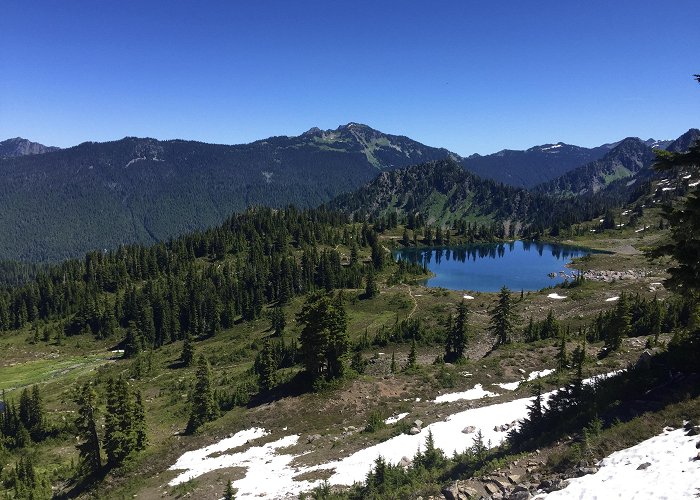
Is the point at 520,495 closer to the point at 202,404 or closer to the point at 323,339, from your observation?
the point at 323,339

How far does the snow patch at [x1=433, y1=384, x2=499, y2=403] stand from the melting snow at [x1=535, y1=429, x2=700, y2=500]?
24.9 metres

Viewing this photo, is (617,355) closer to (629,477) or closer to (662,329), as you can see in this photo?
(662,329)

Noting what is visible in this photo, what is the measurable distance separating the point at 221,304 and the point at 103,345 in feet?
124

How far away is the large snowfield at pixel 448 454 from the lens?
15.3m

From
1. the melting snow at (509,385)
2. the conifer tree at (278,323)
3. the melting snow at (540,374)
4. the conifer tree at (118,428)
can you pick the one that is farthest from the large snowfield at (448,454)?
the conifer tree at (278,323)

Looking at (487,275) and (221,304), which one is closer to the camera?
(221,304)

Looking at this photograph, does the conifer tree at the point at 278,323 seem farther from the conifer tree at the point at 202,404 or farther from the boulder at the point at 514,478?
the boulder at the point at 514,478

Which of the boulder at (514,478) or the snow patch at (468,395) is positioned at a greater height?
the boulder at (514,478)

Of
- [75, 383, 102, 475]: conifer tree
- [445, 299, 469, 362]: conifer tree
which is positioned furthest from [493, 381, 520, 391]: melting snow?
[75, 383, 102, 475]: conifer tree

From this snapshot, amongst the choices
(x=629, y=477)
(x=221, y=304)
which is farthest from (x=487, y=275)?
(x=629, y=477)

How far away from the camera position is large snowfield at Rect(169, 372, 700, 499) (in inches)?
603

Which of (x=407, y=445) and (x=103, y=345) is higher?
(x=407, y=445)

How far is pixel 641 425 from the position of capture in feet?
61.8

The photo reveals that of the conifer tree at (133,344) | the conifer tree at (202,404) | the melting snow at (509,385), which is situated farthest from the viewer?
the conifer tree at (133,344)
